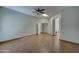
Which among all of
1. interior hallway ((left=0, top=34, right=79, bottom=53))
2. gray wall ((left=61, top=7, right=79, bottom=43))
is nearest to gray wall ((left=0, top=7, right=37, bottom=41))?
interior hallway ((left=0, top=34, right=79, bottom=53))

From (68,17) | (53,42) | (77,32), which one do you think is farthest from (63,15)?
(53,42)

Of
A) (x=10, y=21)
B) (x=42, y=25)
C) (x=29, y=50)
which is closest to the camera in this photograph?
(x=29, y=50)

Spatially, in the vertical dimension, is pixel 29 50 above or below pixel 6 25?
below

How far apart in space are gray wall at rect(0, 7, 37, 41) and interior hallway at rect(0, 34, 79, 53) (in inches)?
6.3

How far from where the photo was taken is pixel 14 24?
2.68 m

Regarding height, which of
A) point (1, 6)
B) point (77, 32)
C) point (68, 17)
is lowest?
point (77, 32)

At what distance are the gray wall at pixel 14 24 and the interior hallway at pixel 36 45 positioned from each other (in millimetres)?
161

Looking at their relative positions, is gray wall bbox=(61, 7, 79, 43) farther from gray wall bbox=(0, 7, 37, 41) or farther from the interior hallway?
gray wall bbox=(0, 7, 37, 41)

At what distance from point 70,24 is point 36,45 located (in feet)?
3.63

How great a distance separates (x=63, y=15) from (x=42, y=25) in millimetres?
713
